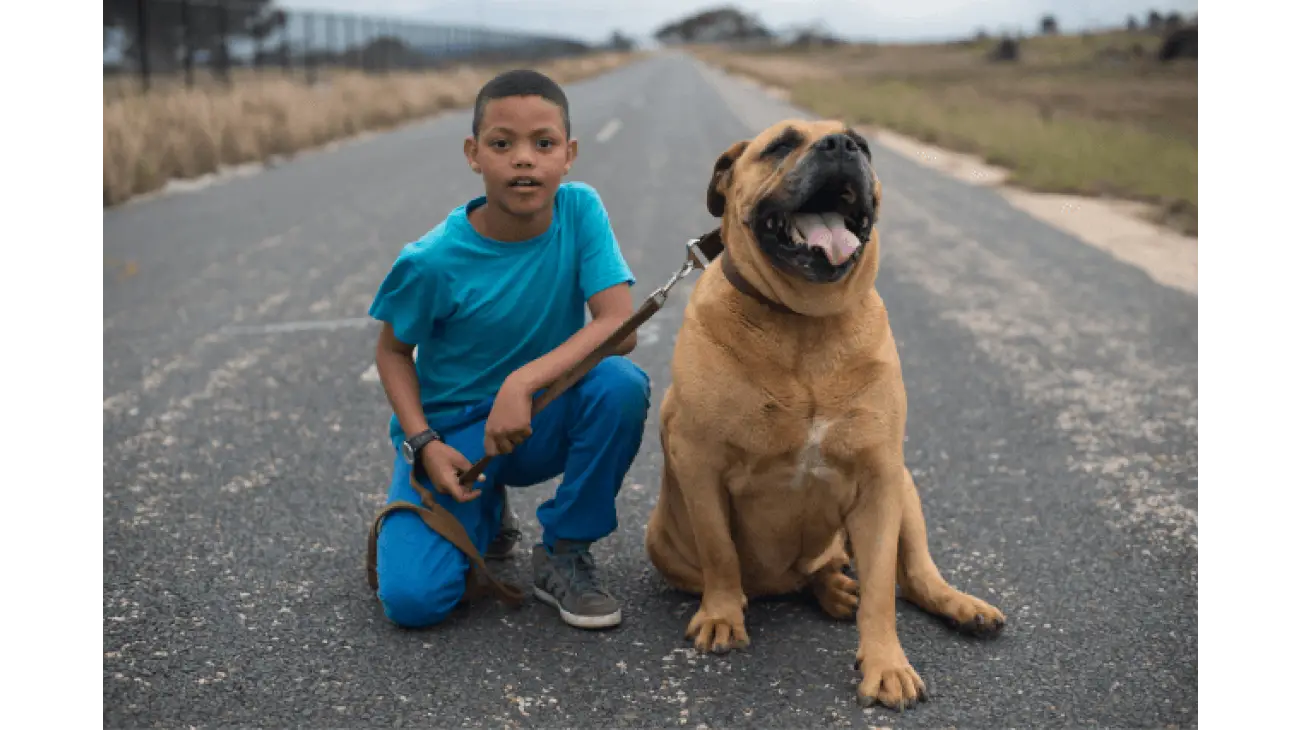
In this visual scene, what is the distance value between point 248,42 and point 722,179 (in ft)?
87.3

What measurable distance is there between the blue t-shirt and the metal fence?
35.9ft

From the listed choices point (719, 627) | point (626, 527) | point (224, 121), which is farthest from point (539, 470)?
point (224, 121)

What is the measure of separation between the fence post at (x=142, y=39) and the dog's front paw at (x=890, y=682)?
62.9 feet

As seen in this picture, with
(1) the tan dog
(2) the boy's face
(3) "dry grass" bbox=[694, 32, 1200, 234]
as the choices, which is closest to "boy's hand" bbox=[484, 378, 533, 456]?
(1) the tan dog

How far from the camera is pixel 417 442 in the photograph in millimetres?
3010

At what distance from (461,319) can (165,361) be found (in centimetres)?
313

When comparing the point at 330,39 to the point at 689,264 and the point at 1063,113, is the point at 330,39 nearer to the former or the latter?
the point at 1063,113

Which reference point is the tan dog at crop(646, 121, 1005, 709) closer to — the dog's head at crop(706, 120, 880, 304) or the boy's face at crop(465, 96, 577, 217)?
the dog's head at crop(706, 120, 880, 304)

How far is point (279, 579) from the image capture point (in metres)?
3.23

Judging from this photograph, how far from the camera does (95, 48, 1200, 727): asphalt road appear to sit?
8.59ft

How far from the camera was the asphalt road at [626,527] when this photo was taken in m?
2.62

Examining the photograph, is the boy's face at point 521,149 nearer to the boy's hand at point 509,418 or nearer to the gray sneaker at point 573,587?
the boy's hand at point 509,418
